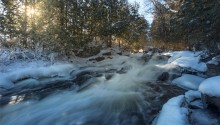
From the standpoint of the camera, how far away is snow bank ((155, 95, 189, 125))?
214 inches

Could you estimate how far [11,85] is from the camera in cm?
1168

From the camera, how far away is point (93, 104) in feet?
30.4

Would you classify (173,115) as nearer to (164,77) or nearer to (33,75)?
(164,77)

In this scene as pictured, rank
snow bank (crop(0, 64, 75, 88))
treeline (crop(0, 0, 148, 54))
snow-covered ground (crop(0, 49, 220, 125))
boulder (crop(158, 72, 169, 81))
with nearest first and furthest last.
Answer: snow-covered ground (crop(0, 49, 220, 125)) → snow bank (crop(0, 64, 75, 88)) → boulder (crop(158, 72, 169, 81)) → treeline (crop(0, 0, 148, 54))

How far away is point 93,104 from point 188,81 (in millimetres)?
4641

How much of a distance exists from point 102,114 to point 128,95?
2.47m

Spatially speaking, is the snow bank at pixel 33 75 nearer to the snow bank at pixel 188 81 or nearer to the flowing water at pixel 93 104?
the flowing water at pixel 93 104

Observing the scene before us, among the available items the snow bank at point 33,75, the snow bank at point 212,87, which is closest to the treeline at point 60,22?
the snow bank at point 33,75

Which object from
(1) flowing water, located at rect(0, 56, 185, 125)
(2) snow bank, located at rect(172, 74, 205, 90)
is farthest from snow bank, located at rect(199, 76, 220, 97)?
(2) snow bank, located at rect(172, 74, 205, 90)

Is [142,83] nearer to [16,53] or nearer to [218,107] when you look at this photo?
[218,107]

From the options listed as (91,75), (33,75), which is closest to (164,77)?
(91,75)

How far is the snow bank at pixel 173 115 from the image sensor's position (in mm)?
5445

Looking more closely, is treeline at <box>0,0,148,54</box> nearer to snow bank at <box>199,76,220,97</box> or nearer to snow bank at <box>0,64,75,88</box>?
snow bank at <box>0,64,75,88</box>

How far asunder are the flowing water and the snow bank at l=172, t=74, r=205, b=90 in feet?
1.57
